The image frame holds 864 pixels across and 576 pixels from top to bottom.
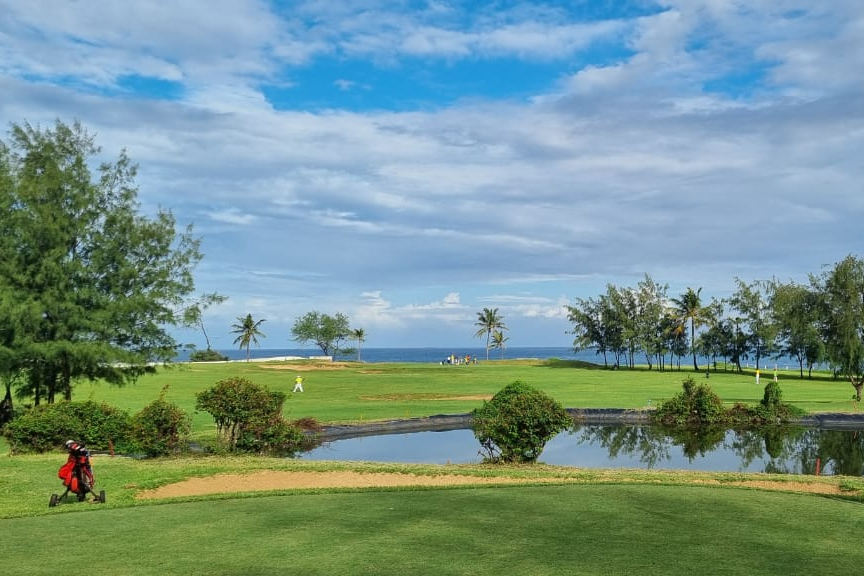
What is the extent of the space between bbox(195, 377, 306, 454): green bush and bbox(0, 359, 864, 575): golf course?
1686 mm

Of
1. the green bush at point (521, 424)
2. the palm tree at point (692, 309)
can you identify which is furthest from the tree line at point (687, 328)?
the green bush at point (521, 424)

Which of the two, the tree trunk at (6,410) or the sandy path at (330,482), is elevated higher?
the tree trunk at (6,410)

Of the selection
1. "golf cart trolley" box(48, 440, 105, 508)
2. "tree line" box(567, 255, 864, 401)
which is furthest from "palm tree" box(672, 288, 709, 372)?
"golf cart trolley" box(48, 440, 105, 508)

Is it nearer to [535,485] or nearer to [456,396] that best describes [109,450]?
[535,485]

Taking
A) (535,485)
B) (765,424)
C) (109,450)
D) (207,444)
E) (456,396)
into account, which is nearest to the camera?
(535,485)

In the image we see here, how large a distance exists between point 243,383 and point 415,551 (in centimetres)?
1718

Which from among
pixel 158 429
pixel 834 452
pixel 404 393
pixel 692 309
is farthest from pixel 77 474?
pixel 692 309

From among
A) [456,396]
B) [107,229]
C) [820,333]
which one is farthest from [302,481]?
[820,333]

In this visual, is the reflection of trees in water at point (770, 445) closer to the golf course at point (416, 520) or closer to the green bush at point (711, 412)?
the green bush at point (711, 412)

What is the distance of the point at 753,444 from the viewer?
33.5m

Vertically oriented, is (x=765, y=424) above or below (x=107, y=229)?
below

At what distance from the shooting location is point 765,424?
3812 cm

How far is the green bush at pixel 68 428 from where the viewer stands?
81.5ft

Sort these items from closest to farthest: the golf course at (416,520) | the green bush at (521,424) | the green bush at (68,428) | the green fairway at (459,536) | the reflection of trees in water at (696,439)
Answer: the green fairway at (459,536) → the golf course at (416,520) → the green bush at (68,428) → the green bush at (521,424) → the reflection of trees in water at (696,439)
